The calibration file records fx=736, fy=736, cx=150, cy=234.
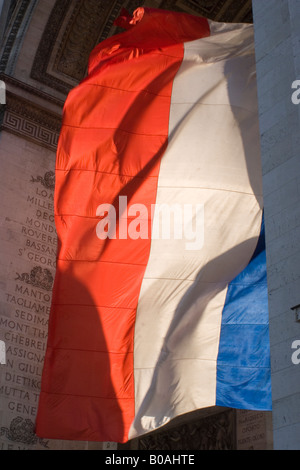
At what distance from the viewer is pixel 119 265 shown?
348 inches

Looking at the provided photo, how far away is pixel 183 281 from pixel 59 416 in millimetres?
2069

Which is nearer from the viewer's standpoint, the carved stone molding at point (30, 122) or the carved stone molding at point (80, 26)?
the carved stone molding at point (30, 122)

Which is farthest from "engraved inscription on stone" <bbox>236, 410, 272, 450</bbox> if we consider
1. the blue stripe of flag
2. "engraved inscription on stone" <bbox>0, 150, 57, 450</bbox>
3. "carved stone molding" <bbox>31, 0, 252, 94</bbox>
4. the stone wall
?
the stone wall

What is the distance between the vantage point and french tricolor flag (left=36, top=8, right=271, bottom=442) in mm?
8180

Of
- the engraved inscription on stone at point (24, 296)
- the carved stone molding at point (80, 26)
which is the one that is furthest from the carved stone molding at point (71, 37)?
the engraved inscription on stone at point (24, 296)

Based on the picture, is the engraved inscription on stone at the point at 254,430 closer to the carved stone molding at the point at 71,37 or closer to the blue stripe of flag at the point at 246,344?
the blue stripe of flag at the point at 246,344

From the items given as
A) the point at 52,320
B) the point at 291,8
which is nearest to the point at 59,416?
the point at 52,320

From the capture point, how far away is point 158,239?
8852 mm

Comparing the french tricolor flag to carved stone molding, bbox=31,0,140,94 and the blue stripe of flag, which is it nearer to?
the blue stripe of flag

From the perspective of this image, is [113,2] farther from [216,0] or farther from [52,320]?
[52,320]

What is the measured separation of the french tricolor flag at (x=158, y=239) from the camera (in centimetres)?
818

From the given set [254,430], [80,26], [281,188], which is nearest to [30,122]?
[80,26]

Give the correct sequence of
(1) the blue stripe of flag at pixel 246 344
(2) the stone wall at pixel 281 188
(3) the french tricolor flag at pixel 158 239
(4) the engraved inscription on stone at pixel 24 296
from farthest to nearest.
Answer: (4) the engraved inscription on stone at pixel 24 296, (3) the french tricolor flag at pixel 158 239, (1) the blue stripe of flag at pixel 246 344, (2) the stone wall at pixel 281 188

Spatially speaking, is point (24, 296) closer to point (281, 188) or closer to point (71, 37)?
point (71, 37)
